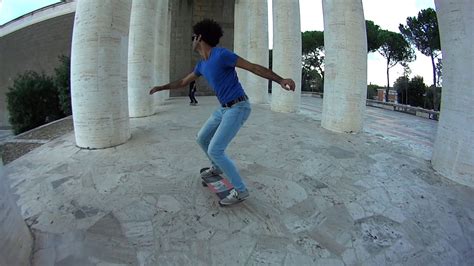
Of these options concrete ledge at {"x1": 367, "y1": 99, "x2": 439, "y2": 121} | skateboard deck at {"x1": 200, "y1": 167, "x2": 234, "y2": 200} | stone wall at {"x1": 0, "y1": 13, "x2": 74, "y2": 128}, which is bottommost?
skateboard deck at {"x1": 200, "y1": 167, "x2": 234, "y2": 200}

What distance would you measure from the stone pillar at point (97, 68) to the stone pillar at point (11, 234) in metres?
2.91

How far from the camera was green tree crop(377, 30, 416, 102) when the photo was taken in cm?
3175

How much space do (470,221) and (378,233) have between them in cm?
123

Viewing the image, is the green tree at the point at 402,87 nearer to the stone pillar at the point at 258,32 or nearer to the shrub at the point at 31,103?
the stone pillar at the point at 258,32

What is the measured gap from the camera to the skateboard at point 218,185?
3.32m

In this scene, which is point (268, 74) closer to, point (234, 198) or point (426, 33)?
point (234, 198)

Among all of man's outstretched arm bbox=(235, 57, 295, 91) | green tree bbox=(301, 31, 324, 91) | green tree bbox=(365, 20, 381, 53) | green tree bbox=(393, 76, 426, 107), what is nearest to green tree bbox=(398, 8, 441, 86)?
green tree bbox=(393, 76, 426, 107)

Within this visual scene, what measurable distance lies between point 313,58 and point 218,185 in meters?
42.1

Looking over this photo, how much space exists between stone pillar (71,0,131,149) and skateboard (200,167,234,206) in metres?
2.60

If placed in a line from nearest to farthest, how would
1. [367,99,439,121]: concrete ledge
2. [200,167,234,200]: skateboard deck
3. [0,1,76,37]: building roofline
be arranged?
[200,167,234,200]: skateboard deck → [367,99,439,121]: concrete ledge → [0,1,76,37]: building roofline

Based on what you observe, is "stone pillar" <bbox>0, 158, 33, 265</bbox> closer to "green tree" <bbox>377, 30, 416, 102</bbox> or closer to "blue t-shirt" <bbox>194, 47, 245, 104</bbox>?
"blue t-shirt" <bbox>194, 47, 245, 104</bbox>

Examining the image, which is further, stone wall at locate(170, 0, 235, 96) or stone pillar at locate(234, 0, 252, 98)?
stone wall at locate(170, 0, 235, 96)

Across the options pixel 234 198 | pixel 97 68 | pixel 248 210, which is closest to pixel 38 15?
pixel 97 68

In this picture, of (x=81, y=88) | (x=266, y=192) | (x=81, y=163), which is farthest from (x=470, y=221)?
(x=81, y=88)
